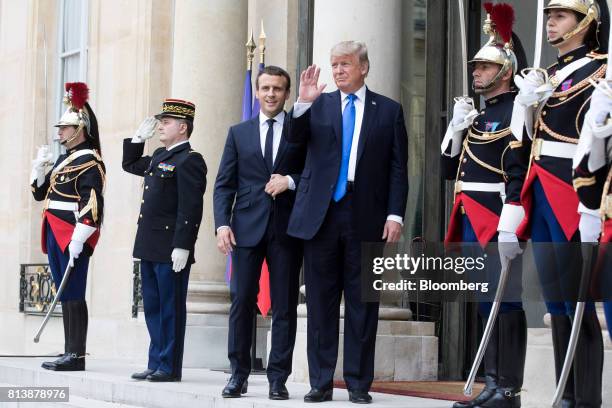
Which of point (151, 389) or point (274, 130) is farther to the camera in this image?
point (151, 389)

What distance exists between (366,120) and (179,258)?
81.8 inches

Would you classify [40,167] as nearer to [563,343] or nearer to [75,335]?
[75,335]

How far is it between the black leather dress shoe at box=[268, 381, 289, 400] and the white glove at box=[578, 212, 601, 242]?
100 inches

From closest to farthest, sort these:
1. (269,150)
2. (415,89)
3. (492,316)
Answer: (492,316) → (269,150) → (415,89)

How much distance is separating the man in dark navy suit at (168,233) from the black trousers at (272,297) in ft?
4.19

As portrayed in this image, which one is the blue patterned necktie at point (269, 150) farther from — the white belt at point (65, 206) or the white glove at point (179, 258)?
the white belt at point (65, 206)

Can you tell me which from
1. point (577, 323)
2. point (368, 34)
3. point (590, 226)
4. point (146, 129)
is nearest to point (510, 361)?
point (577, 323)

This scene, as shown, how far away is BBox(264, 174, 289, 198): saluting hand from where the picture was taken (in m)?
7.63

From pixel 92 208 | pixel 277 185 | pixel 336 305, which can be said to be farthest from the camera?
pixel 92 208

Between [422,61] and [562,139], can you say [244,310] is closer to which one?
[562,139]

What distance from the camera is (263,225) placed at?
303 inches

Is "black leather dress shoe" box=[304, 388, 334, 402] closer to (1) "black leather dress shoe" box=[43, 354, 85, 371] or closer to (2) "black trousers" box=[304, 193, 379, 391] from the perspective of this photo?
(2) "black trousers" box=[304, 193, 379, 391]

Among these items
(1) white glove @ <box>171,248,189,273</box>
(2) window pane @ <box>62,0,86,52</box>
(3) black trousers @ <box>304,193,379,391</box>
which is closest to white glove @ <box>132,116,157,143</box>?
(1) white glove @ <box>171,248,189,273</box>

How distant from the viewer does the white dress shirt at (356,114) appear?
734cm
